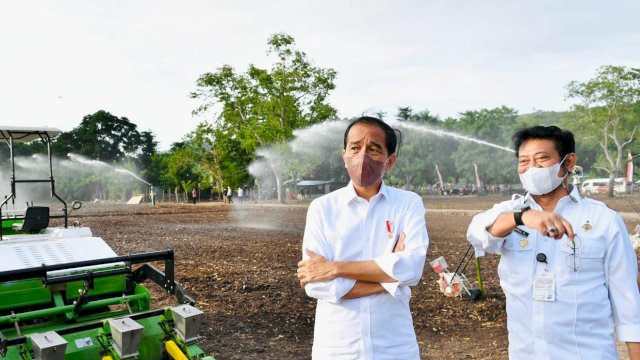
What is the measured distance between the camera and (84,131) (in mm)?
72688

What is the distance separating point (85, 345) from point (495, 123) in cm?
6024

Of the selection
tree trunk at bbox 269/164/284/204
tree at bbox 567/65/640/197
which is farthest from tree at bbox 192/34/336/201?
tree at bbox 567/65/640/197

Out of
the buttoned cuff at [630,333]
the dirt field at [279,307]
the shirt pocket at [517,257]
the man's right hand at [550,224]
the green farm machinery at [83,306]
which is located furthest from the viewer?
the dirt field at [279,307]

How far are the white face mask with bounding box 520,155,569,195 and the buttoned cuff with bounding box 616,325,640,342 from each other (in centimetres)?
73

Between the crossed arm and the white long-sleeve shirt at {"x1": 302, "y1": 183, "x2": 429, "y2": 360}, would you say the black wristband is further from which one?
the crossed arm

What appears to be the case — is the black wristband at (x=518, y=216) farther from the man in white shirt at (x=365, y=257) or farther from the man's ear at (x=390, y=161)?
the man's ear at (x=390, y=161)

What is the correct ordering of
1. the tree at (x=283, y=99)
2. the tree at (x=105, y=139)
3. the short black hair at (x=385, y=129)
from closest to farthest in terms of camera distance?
the short black hair at (x=385, y=129) < the tree at (x=283, y=99) < the tree at (x=105, y=139)

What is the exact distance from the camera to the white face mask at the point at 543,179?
2652 mm

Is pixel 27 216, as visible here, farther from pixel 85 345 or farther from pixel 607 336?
pixel 607 336

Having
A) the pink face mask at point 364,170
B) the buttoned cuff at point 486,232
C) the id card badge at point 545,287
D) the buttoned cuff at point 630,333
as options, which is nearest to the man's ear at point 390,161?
the pink face mask at point 364,170

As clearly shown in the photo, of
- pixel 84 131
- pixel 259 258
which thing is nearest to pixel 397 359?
pixel 259 258

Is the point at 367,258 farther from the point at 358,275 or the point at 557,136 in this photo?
the point at 557,136

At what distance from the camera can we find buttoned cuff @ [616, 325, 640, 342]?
7.87 ft

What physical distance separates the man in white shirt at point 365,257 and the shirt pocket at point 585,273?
2.29 feet
